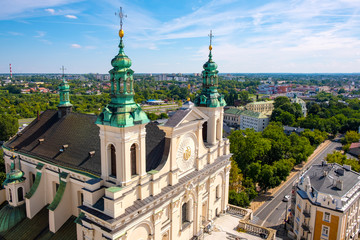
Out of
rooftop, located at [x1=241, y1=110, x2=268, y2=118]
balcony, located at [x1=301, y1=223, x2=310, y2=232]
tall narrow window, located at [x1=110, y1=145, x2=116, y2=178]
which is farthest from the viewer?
rooftop, located at [x1=241, y1=110, x2=268, y2=118]

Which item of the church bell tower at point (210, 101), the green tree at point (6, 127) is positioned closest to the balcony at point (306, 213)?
the church bell tower at point (210, 101)

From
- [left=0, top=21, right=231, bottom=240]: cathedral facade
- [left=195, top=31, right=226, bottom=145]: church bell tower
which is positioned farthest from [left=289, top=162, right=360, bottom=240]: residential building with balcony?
[left=195, top=31, right=226, bottom=145]: church bell tower

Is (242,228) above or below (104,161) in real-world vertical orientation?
below

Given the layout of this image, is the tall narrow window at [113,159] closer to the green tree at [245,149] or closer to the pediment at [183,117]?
the pediment at [183,117]

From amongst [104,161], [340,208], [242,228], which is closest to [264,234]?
[242,228]

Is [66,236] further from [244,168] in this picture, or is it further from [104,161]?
[244,168]

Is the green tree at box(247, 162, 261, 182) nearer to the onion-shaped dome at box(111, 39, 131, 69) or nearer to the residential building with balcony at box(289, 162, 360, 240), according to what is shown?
the residential building with balcony at box(289, 162, 360, 240)
